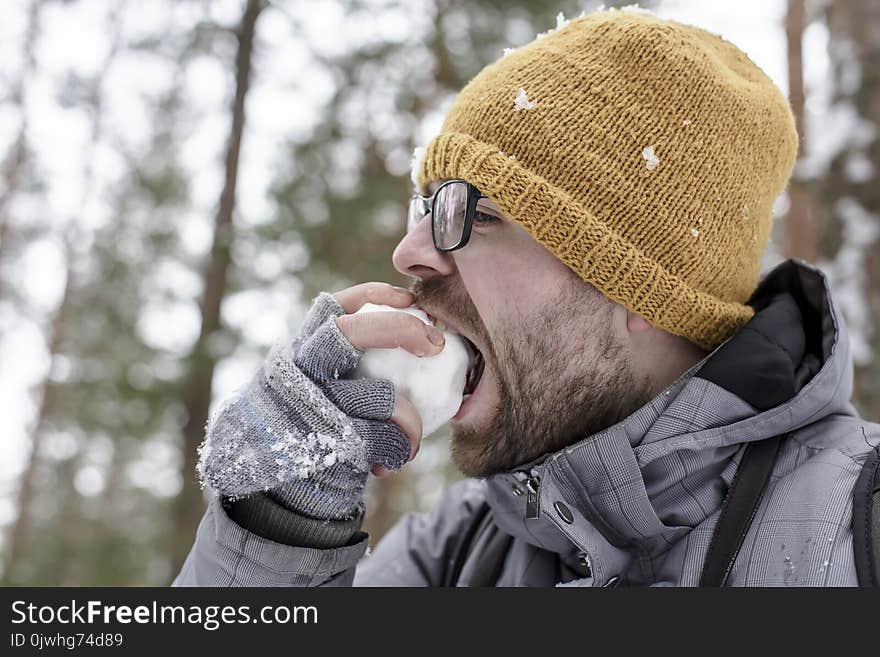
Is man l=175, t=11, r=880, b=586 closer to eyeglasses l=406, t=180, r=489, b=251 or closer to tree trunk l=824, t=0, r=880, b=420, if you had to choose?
eyeglasses l=406, t=180, r=489, b=251

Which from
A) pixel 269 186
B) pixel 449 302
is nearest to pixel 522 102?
pixel 449 302

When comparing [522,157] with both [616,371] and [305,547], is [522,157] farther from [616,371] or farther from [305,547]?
[305,547]

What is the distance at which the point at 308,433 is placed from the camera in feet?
5.61

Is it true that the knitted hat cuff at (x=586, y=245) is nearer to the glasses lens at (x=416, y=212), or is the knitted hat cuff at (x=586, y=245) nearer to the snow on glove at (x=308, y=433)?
the glasses lens at (x=416, y=212)

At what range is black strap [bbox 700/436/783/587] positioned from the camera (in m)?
1.64

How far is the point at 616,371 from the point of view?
2.04 meters

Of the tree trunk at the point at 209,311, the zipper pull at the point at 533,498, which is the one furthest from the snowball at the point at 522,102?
the tree trunk at the point at 209,311

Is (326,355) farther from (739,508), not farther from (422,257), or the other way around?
(739,508)

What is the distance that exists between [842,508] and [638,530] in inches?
18.1

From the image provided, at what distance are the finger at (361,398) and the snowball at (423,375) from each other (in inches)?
3.1

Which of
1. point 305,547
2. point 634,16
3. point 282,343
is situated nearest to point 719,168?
point 634,16

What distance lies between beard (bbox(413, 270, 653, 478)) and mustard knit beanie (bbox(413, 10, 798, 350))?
0.12 meters

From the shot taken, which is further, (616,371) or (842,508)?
(616,371)

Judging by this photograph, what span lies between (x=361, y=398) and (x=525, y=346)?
0.51 metres
